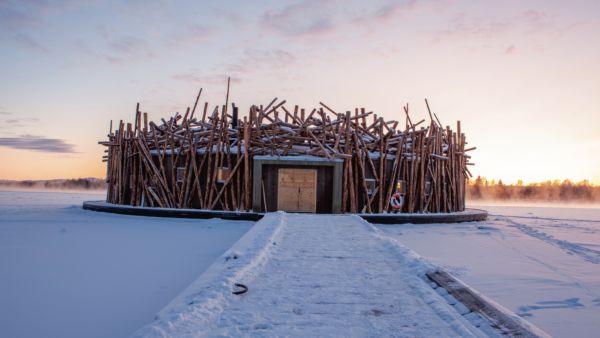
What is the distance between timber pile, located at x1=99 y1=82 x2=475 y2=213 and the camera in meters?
15.0

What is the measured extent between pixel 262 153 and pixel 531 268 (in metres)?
9.93

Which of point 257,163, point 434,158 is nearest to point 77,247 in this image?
point 257,163

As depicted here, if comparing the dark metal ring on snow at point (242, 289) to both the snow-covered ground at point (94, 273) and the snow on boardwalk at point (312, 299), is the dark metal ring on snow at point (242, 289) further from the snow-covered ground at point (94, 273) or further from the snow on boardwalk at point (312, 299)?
the snow-covered ground at point (94, 273)

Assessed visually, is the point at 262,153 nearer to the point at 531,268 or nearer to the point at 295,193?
the point at 295,193

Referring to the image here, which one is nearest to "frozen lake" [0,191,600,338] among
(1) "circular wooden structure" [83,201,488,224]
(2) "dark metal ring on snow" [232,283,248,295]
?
(2) "dark metal ring on snow" [232,283,248,295]

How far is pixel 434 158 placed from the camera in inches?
661

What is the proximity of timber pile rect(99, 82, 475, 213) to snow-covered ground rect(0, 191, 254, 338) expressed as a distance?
161 inches

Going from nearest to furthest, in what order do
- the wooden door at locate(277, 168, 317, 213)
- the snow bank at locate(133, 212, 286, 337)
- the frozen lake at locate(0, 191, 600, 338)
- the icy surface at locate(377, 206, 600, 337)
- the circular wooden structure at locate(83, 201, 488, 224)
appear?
the snow bank at locate(133, 212, 286, 337) → the frozen lake at locate(0, 191, 600, 338) → the icy surface at locate(377, 206, 600, 337) → the circular wooden structure at locate(83, 201, 488, 224) → the wooden door at locate(277, 168, 317, 213)

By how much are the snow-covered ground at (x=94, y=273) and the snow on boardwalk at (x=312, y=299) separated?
0.69 m

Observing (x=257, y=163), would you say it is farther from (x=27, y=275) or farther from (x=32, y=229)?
(x=27, y=275)

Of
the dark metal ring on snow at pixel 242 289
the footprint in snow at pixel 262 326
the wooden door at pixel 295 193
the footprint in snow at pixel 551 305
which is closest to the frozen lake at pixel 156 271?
the footprint in snow at pixel 551 305

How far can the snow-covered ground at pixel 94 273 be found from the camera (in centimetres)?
381

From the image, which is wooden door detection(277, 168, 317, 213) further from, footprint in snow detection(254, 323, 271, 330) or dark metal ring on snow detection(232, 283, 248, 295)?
footprint in snow detection(254, 323, 271, 330)

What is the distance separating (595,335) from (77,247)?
26.9ft
